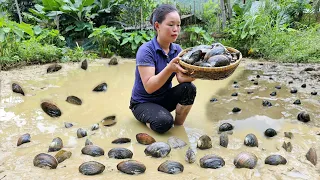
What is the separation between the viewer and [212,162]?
236cm

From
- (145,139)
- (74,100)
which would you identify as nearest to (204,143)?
(145,139)

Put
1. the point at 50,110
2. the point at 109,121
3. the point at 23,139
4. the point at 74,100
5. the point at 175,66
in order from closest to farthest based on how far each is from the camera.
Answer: the point at 175,66 → the point at 23,139 → the point at 109,121 → the point at 50,110 → the point at 74,100

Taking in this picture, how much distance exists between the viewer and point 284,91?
15.0 ft

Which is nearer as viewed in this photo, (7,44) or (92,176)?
(92,176)

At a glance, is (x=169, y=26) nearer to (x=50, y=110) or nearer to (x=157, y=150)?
(x=157, y=150)

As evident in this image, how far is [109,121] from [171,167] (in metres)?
1.41

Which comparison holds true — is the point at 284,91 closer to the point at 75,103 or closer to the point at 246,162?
the point at 246,162

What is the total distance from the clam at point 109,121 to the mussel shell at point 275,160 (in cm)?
170

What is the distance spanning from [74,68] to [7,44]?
146 cm

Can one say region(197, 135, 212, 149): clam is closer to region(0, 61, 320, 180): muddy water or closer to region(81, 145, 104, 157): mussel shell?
region(0, 61, 320, 180): muddy water

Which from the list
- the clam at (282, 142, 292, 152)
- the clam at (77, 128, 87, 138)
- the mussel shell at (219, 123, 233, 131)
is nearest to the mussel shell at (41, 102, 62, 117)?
the clam at (77, 128, 87, 138)

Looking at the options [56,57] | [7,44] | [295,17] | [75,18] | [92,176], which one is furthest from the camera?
[295,17]

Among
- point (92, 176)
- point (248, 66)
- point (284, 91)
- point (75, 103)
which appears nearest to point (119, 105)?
point (75, 103)

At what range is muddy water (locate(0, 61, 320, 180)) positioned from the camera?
7.54 feet
